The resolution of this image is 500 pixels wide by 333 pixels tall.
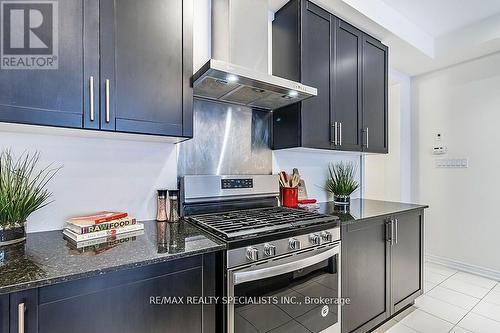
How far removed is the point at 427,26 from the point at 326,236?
285cm

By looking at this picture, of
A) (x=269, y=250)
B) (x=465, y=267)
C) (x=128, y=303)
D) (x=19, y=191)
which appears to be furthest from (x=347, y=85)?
(x=465, y=267)

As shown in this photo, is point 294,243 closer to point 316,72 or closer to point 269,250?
point 269,250

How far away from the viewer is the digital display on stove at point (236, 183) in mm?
1766

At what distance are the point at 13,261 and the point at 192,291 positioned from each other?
654 millimetres

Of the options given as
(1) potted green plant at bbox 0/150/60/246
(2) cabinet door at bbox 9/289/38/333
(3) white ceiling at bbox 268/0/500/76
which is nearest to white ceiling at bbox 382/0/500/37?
(3) white ceiling at bbox 268/0/500/76

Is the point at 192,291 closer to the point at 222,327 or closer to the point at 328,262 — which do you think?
the point at 222,327

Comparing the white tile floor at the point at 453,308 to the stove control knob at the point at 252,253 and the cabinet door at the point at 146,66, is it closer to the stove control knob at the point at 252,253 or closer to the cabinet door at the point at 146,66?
the stove control knob at the point at 252,253

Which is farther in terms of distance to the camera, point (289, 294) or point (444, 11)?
point (444, 11)

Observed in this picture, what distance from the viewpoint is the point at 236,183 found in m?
1.83

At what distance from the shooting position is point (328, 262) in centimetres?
155

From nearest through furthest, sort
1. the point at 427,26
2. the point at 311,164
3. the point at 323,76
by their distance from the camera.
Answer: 1. the point at 323,76
2. the point at 311,164
3. the point at 427,26

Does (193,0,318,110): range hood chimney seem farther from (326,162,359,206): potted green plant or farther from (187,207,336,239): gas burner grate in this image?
(326,162,359,206): potted green plant

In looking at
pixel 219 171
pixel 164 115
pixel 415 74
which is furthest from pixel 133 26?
pixel 415 74

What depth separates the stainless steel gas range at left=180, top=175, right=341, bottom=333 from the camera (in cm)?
117
